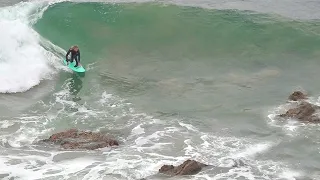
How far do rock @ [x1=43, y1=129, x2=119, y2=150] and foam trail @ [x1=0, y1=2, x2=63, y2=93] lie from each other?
18.2ft

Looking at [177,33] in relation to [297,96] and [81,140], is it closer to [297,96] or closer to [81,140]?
[297,96]

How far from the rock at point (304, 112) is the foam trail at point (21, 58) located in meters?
9.92

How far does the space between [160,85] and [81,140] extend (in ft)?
19.8

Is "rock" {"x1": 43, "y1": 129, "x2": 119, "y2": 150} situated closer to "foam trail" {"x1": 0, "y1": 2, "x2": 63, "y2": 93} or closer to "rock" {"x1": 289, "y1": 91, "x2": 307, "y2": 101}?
"foam trail" {"x1": 0, "y1": 2, "x2": 63, "y2": 93}

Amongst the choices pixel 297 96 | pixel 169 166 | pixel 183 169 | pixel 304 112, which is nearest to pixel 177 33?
pixel 297 96

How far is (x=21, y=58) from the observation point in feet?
73.6

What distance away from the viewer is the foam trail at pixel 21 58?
20109 mm

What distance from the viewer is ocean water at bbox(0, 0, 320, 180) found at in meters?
13.5

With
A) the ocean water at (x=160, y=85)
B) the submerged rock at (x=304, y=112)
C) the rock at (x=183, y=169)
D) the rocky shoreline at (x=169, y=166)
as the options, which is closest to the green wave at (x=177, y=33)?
the ocean water at (x=160, y=85)

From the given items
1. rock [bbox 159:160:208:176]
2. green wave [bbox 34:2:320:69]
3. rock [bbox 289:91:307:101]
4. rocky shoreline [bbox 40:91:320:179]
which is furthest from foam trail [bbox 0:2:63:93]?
rock [bbox 289:91:307:101]

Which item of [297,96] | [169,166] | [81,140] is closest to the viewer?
[169,166]

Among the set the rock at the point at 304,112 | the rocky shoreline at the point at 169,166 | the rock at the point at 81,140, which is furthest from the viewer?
the rock at the point at 304,112

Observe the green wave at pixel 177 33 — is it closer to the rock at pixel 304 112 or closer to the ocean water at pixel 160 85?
the ocean water at pixel 160 85

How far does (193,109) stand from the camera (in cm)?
1753
